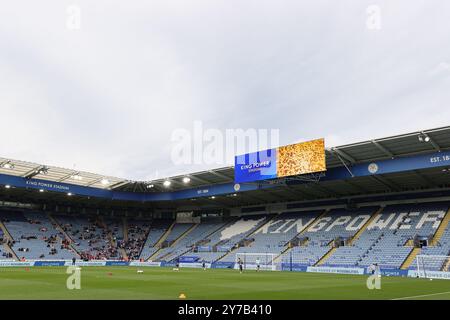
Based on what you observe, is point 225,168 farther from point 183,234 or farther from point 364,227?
point 183,234

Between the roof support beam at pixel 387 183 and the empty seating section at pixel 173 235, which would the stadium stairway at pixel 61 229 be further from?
the roof support beam at pixel 387 183

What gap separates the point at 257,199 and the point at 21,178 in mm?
36475

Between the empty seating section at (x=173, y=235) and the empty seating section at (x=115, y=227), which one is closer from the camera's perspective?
the empty seating section at (x=173, y=235)

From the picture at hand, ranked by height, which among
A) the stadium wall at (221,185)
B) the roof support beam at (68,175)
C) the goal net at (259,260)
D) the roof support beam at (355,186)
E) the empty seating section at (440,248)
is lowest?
the goal net at (259,260)

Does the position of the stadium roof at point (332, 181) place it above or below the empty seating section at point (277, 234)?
above

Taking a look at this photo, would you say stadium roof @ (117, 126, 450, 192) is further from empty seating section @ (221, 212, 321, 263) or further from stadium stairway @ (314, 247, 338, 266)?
empty seating section @ (221, 212, 321, 263)

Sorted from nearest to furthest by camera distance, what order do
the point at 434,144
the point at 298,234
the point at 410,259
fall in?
the point at 434,144 → the point at 410,259 → the point at 298,234

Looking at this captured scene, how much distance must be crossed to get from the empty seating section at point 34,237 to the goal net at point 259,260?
29138mm

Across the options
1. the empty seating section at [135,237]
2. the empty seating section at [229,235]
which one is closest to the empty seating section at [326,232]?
the empty seating section at [229,235]

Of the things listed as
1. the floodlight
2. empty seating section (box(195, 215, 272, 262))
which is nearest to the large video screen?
the floodlight

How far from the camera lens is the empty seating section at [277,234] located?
2347 inches

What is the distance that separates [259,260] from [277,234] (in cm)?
654

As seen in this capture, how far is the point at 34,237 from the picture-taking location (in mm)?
67875

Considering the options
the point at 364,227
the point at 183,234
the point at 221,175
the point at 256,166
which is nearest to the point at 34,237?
the point at 183,234
